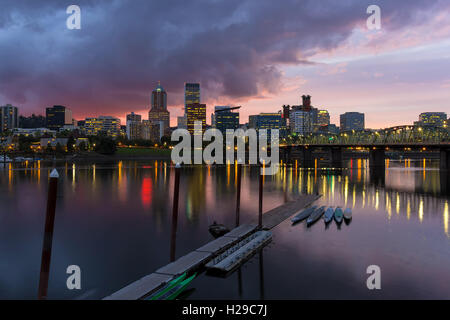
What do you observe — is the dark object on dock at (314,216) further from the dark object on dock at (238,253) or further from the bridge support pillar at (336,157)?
the bridge support pillar at (336,157)

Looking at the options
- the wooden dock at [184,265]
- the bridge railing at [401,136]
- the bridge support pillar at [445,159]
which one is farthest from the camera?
the bridge railing at [401,136]

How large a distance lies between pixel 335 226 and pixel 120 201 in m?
38.1

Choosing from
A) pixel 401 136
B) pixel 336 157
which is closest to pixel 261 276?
pixel 401 136

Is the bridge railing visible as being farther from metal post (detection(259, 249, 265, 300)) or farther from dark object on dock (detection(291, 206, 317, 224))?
metal post (detection(259, 249, 265, 300))

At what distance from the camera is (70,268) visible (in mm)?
25891

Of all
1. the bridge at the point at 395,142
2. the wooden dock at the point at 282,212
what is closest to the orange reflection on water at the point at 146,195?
the wooden dock at the point at 282,212

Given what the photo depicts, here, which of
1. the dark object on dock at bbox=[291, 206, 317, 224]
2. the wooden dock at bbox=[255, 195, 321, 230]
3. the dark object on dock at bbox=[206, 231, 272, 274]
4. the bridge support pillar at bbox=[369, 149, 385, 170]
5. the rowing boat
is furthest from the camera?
the bridge support pillar at bbox=[369, 149, 385, 170]

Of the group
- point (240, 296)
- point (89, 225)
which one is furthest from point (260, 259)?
point (89, 225)

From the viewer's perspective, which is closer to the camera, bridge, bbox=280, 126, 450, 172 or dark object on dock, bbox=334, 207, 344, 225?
dark object on dock, bbox=334, 207, 344, 225

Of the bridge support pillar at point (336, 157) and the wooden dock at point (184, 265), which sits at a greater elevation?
the bridge support pillar at point (336, 157)

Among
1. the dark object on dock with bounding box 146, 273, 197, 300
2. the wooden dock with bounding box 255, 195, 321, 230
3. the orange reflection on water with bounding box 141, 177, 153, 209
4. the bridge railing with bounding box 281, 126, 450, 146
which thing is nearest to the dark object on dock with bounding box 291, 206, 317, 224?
A: the wooden dock with bounding box 255, 195, 321, 230
